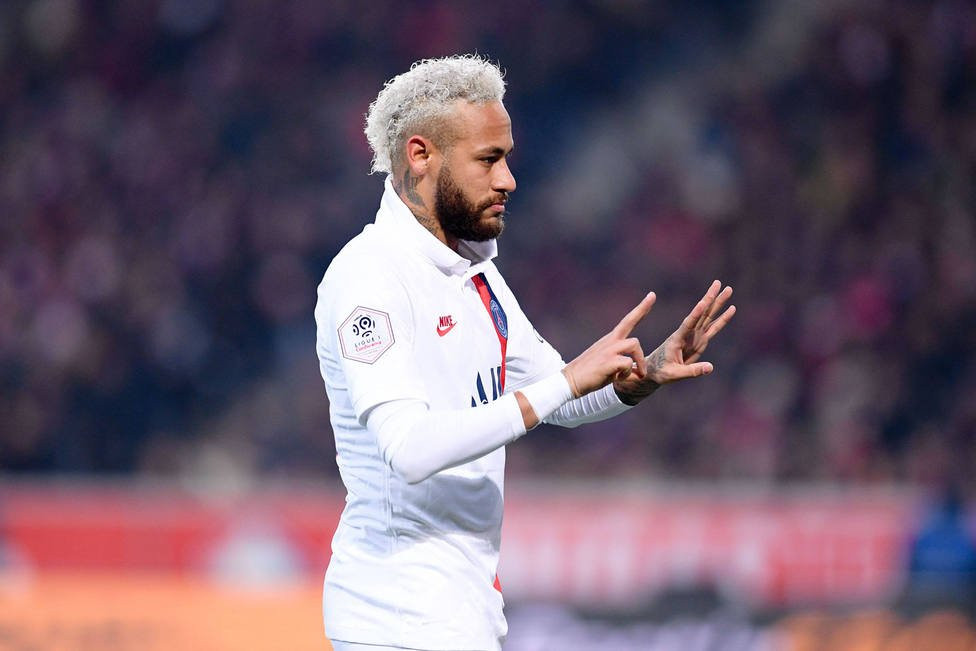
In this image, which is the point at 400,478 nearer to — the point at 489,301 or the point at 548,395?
the point at 548,395

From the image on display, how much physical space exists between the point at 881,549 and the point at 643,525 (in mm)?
1487

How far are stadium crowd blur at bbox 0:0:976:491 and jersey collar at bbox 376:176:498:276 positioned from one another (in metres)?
6.12

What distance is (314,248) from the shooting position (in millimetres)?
12508

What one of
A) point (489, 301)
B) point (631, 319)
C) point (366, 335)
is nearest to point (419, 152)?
point (489, 301)

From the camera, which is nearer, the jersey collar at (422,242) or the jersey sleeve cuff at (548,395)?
the jersey sleeve cuff at (548,395)

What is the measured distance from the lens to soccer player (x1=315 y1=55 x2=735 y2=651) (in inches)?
126

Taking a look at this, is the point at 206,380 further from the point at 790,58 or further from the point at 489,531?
the point at 489,531

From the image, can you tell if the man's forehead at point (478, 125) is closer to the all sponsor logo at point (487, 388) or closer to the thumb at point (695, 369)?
the all sponsor logo at point (487, 388)

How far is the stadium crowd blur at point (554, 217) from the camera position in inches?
413

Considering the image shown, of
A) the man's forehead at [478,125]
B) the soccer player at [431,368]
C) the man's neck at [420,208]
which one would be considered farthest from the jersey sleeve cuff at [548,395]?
the man's forehead at [478,125]

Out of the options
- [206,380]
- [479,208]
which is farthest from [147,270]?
[479,208]

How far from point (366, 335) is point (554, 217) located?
9355 mm

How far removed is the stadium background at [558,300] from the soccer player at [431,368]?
11.0 feet

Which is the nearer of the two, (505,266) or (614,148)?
(505,266)
